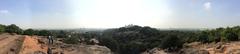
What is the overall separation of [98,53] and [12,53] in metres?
12.7

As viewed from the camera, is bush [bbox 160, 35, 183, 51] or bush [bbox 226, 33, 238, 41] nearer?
bush [bbox 226, 33, 238, 41]

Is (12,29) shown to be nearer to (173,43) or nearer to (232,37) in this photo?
(173,43)

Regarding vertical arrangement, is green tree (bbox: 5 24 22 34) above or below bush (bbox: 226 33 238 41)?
above

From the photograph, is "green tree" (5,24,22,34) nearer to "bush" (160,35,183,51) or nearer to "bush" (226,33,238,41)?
"bush" (160,35,183,51)

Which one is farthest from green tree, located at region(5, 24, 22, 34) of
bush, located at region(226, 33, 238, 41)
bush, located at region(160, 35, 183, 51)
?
bush, located at region(226, 33, 238, 41)

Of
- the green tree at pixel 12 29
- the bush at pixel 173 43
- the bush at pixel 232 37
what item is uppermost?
the green tree at pixel 12 29

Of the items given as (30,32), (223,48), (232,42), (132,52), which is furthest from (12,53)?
(132,52)

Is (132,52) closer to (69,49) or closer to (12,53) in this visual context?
(69,49)

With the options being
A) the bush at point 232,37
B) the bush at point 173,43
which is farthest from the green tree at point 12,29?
the bush at point 232,37

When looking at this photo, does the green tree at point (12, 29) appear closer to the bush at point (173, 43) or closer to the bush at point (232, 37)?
the bush at point (173, 43)

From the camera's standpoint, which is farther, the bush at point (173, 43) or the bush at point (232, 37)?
the bush at point (173, 43)

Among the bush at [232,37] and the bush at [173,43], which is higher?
the bush at [232,37]

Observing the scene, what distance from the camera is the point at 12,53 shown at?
37125 millimetres

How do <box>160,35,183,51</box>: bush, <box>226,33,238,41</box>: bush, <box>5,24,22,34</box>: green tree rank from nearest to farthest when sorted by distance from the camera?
1. <box>226,33,238,41</box>: bush
2. <box>160,35,183,51</box>: bush
3. <box>5,24,22,34</box>: green tree
